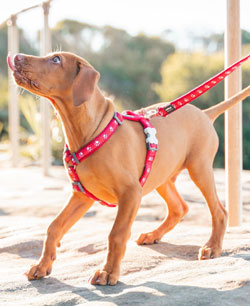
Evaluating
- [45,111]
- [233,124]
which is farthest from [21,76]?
[45,111]

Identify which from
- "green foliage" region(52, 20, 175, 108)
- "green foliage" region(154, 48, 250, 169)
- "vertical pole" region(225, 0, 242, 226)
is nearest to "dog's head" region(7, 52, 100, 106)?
"vertical pole" region(225, 0, 242, 226)

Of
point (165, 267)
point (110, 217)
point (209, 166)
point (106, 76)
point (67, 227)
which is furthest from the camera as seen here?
point (106, 76)

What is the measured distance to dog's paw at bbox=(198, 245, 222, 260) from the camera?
3471 mm

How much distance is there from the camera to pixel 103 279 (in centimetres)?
293

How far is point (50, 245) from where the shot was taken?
331cm

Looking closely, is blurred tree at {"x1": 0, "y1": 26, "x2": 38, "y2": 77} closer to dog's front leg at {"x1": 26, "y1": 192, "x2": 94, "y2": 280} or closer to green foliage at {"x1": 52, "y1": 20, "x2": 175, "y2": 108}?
green foliage at {"x1": 52, "y1": 20, "x2": 175, "y2": 108}

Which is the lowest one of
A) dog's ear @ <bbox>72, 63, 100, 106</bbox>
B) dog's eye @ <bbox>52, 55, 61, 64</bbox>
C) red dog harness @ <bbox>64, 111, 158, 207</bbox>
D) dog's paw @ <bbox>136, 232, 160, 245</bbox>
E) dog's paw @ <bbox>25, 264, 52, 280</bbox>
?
dog's paw @ <bbox>136, 232, 160, 245</bbox>

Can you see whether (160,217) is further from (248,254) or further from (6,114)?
(6,114)

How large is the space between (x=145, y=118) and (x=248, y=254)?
119 centimetres

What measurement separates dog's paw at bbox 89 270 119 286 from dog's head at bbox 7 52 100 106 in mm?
1041

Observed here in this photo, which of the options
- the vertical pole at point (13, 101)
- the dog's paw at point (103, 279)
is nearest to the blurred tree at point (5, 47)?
the vertical pole at point (13, 101)

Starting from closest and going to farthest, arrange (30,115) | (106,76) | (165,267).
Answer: (165,267) < (30,115) < (106,76)

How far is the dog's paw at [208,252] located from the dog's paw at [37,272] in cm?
108

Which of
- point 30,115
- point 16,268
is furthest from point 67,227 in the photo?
point 30,115
